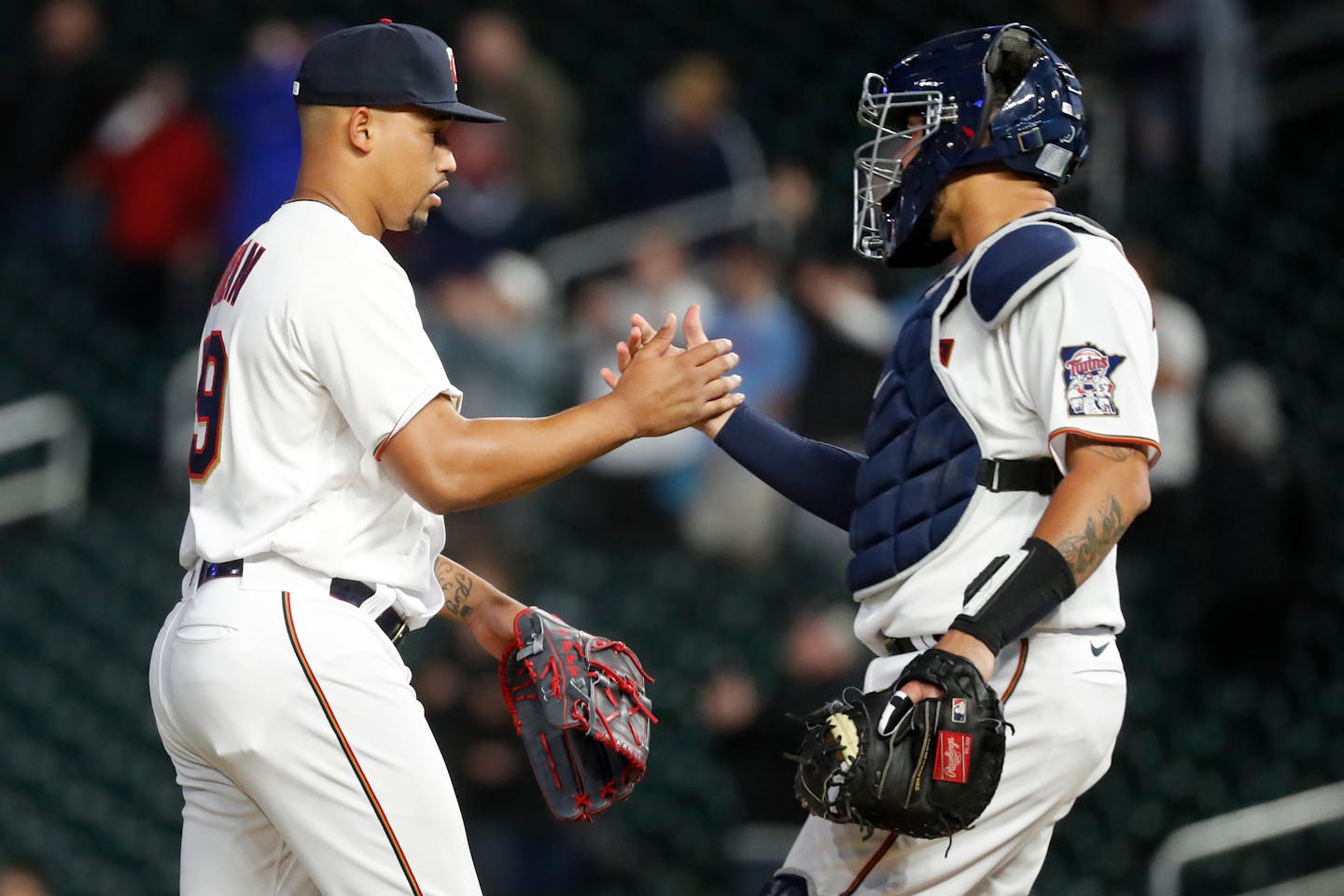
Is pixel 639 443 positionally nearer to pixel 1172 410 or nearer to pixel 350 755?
pixel 1172 410

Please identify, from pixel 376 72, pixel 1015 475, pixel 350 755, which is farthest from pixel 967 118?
pixel 350 755

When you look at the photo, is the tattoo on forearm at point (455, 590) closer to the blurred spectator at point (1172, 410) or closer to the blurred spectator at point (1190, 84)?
the blurred spectator at point (1172, 410)

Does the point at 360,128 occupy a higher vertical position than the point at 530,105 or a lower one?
higher

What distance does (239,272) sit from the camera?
306 centimetres

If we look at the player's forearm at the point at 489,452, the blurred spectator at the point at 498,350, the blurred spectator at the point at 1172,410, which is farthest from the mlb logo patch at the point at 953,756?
the blurred spectator at the point at 1172,410

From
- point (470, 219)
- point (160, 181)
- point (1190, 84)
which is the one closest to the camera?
point (470, 219)

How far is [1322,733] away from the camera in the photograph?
750 centimetres

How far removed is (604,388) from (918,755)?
4643 mm

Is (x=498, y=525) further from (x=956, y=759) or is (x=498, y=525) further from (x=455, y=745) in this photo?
(x=956, y=759)

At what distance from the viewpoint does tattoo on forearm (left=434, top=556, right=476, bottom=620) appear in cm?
343

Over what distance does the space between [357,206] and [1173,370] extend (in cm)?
482

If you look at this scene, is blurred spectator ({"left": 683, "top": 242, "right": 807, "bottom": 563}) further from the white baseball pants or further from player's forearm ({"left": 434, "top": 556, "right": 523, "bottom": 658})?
the white baseball pants

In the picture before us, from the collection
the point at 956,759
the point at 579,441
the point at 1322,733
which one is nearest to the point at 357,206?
the point at 579,441

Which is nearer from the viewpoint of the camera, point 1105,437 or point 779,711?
point 1105,437
